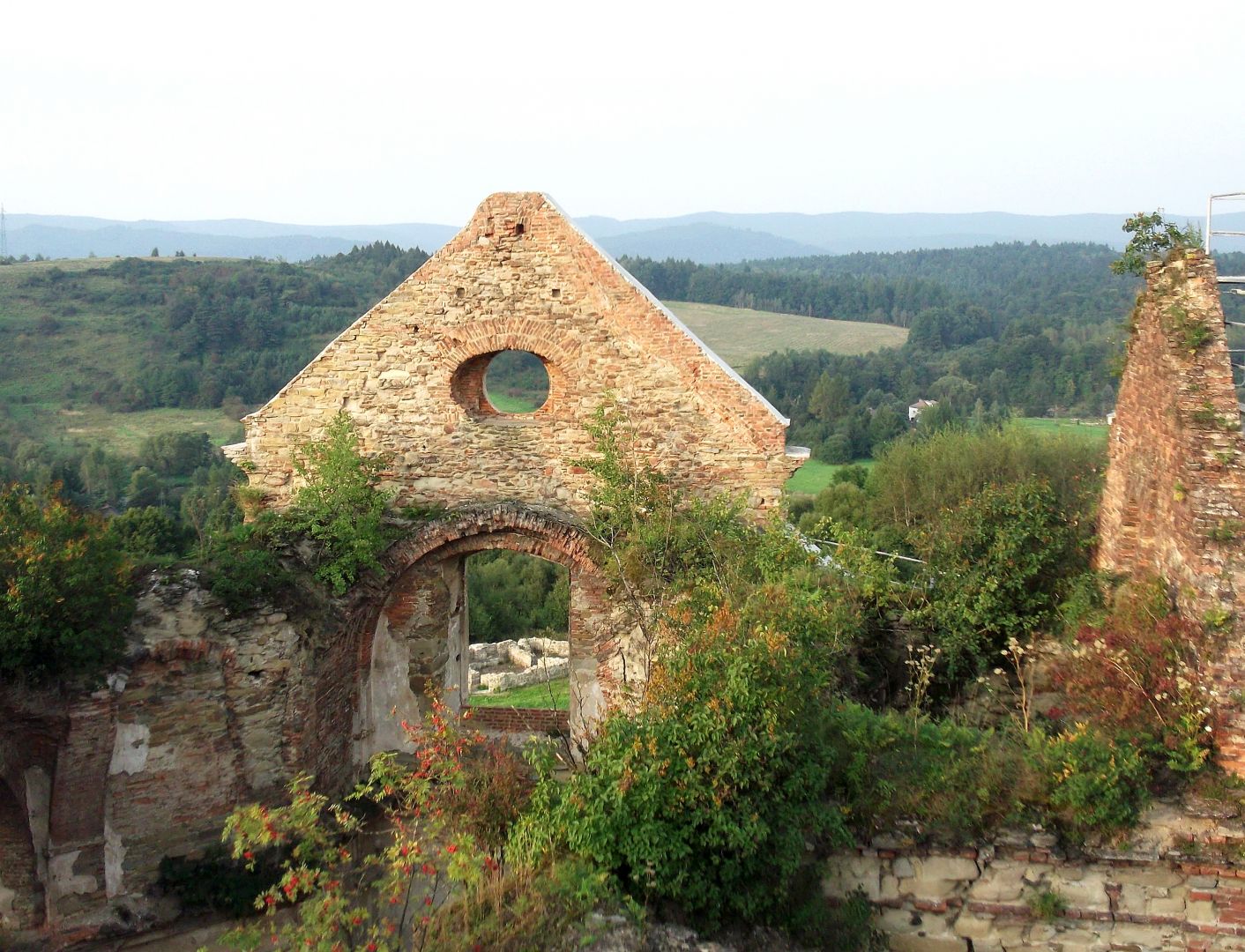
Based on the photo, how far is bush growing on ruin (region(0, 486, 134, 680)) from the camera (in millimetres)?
7828

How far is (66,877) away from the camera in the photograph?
28.4 ft

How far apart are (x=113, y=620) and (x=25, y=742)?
3.84 ft

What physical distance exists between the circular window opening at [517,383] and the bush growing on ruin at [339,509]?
26.0 m

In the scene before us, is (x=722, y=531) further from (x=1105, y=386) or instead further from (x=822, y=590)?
(x=1105, y=386)

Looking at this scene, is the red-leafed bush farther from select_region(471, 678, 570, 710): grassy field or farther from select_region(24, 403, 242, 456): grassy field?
select_region(24, 403, 242, 456): grassy field

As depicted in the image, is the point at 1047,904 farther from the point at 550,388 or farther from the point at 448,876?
the point at 550,388

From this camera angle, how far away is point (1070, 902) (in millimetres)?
7078

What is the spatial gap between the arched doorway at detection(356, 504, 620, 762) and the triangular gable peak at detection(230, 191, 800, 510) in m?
0.51

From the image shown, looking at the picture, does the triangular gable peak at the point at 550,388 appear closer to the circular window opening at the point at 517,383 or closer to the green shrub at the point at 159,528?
the green shrub at the point at 159,528

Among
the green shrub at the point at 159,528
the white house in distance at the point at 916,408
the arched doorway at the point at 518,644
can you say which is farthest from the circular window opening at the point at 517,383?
the white house in distance at the point at 916,408

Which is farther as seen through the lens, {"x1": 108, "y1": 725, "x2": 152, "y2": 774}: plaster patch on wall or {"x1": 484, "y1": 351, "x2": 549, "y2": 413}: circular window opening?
{"x1": 484, "y1": 351, "x2": 549, "y2": 413}: circular window opening

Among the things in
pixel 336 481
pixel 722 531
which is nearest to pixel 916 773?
pixel 722 531

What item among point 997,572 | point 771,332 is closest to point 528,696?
point 997,572

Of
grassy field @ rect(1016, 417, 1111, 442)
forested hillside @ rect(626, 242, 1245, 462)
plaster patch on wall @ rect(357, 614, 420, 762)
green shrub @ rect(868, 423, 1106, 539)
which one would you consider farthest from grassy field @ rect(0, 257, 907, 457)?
plaster patch on wall @ rect(357, 614, 420, 762)
